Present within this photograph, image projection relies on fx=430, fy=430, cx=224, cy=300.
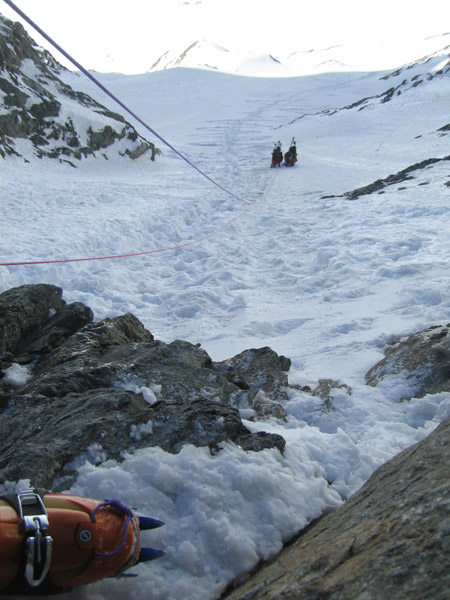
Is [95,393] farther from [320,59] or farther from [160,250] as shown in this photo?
[320,59]

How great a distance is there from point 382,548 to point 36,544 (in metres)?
1.17

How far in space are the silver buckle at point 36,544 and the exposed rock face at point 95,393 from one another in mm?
457

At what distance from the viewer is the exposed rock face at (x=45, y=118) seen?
1437 cm

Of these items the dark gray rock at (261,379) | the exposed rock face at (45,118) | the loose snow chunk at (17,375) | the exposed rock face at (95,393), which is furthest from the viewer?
the exposed rock face at (45,118)

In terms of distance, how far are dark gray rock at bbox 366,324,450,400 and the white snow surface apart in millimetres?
134

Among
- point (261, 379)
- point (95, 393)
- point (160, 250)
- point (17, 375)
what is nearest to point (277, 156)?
point (160, 250)

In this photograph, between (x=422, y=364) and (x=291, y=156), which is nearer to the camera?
(x=422, y=364)

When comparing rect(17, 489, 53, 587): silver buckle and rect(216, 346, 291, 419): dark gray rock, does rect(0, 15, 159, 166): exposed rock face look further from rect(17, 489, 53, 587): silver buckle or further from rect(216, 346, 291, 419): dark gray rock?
rect(17, 489, 53, 587): silver buckle

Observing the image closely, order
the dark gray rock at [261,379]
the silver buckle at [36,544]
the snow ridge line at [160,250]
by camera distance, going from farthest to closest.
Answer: the snow ridge line at [160,250]
the dark gray rock at [261,379]
the silver buckle at [36,544]

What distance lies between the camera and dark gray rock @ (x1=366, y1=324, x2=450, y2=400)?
336 cm

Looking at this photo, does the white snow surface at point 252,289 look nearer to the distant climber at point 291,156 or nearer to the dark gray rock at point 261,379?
the dark gray rock at point 261,379

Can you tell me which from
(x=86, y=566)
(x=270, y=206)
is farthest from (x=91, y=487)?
(x=270, y=206)

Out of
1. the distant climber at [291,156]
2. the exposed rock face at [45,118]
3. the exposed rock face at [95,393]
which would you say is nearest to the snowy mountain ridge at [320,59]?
the exposed rock face at [45,118]

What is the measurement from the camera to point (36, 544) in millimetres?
1515
